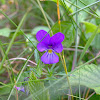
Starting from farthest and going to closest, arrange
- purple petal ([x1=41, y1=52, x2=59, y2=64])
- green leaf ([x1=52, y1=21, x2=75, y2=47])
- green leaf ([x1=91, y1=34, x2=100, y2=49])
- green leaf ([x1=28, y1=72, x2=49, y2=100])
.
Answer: green leaf ([x1=91, y1=34, x2=100, y2=49])
green leaf ([x1=52, y1=21, x2=75, y2=47])
purple petal ([x1=41, y1=52, x2=59, y2=64])
green leaf ([x1=28, y1=72, x2=49, y2=100])

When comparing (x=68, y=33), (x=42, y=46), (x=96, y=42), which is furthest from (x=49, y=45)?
(x=96, y=42)

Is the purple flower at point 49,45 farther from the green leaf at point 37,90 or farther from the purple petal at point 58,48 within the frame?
the green leaf at point 37,90

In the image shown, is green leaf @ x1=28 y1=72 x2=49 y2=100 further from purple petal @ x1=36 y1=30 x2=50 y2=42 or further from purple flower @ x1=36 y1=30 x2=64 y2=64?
purple petal @ x1=36 y1=30 x2=50 y2=42

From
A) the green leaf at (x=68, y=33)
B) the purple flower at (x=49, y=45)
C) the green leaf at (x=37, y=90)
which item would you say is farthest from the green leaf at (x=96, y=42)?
the green leaf at (x=37, y=90)

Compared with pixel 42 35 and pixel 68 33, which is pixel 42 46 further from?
pixel 68 33

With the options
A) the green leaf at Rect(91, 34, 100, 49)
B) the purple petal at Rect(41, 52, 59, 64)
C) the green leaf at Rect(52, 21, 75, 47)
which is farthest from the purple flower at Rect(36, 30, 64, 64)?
the green leaf at Rect(91, 34, 100, 49)

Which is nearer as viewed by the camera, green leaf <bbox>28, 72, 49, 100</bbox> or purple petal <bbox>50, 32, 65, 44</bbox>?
green leaf <bbox>28, 72, 49, 100</bbox>

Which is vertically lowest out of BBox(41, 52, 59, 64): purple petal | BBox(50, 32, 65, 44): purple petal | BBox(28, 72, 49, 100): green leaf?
BBox(28, 72, 49, 100): green leaf
